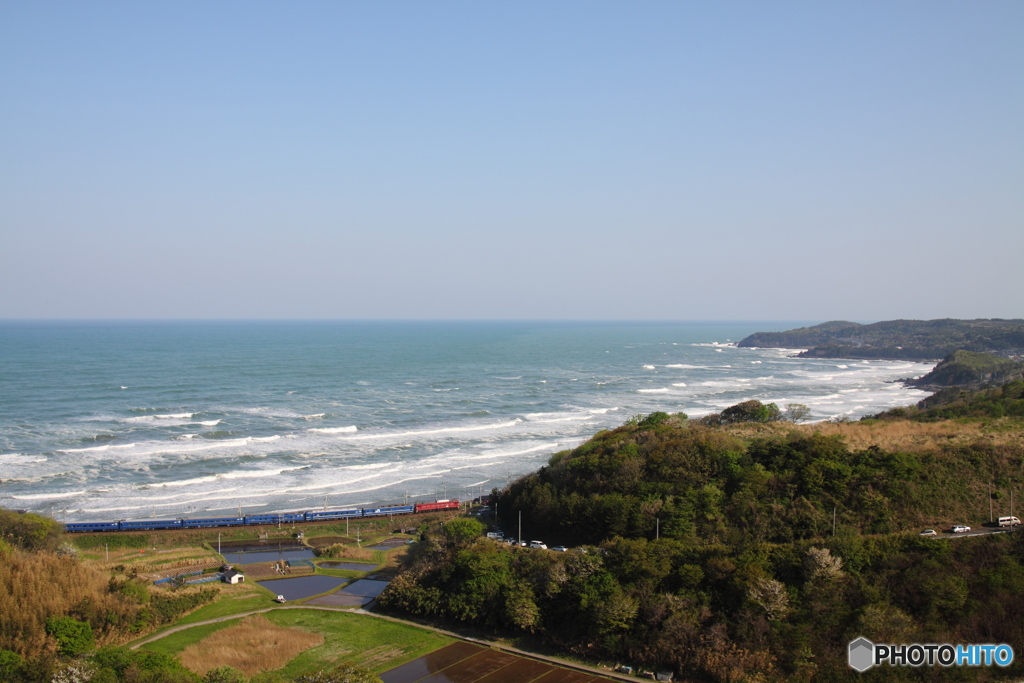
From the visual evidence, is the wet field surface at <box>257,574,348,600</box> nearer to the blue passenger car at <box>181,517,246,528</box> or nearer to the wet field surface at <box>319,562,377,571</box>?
the wet field surface at <box>319,562,377,571</box>

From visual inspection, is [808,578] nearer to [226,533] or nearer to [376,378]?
[226,533]

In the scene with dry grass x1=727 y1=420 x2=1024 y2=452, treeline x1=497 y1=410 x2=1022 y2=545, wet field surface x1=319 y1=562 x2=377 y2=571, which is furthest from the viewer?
dry grass x1=727 y1=420 x2=1024 y2=452

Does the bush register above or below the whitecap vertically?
above

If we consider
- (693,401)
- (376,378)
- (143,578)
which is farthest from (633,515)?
(376,378)

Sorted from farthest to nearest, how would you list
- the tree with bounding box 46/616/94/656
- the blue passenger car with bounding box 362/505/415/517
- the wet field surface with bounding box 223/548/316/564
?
the blue passenger car with bounding box 362/505/415/517, the wet field surface with bounding box 223/548/316/564, the tree with bounding box 46/616/94/656

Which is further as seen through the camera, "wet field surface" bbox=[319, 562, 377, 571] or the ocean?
the ocean

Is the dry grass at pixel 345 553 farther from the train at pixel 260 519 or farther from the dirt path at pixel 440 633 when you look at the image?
the dirt path at pixel 440 633

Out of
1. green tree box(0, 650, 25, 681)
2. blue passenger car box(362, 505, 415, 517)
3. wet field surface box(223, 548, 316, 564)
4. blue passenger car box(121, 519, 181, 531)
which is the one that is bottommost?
wet field surface box(223, 548, 316, 564)

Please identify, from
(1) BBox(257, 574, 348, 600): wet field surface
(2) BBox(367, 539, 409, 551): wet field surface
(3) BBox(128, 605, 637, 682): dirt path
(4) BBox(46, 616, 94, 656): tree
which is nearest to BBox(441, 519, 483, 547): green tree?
(3) BBox(128, 605, 637, 682): dirt path
